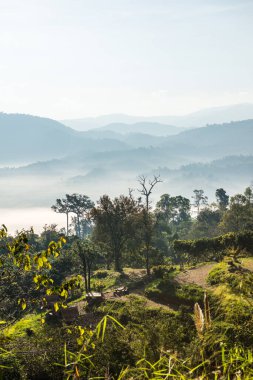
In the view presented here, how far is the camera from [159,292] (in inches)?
1310

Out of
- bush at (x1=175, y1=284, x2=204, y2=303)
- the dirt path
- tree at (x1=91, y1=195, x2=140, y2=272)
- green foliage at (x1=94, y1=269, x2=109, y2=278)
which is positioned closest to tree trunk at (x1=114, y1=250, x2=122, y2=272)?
tree at (x1=91, y1=195, x2=140, y2=272)

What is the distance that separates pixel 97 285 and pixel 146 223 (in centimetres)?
917

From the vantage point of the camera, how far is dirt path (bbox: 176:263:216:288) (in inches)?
1373

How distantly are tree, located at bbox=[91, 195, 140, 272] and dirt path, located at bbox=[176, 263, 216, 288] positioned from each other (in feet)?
45.8

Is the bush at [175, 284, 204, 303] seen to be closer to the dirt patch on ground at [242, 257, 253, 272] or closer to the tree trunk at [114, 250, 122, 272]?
the dirt patch on ground at [242, 257, 253, 272]

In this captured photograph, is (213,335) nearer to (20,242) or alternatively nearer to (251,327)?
(20,242)

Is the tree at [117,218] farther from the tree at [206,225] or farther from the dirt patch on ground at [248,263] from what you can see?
the tree at [206,225]

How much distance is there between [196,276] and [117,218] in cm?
Result: 1788

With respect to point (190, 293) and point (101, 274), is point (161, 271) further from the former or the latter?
point (101, 274)

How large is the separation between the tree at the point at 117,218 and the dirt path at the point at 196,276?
1396 cm

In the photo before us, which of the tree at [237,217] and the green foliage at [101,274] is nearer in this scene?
the green foliage at [101,274]

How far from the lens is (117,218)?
52.5 meters

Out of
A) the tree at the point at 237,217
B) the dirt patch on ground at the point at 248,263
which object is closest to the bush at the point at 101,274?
the dirt patch on ground at the point at 248,263

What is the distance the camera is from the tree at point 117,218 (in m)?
52.2
